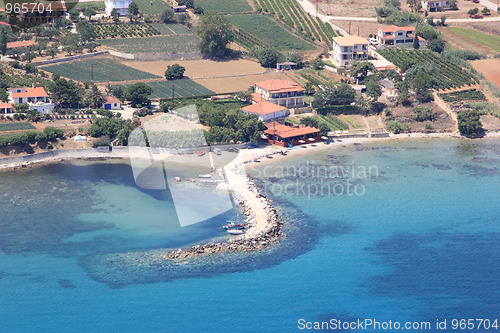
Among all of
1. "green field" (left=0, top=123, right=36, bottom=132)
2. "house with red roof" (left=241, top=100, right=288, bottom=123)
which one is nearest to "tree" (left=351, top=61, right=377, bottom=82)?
"house with red roof" (left=241, top=100, right=288, bottom=123)

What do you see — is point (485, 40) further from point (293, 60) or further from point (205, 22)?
point (205, 22)

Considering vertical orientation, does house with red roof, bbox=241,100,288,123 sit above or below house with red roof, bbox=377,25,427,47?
below

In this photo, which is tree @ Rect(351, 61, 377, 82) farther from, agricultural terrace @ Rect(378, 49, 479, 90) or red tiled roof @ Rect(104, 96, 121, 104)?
red tiled roof @ Rect(104, 96, 121, 104)

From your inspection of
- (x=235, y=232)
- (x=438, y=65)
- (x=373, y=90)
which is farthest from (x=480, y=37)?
(x=235, y=232)

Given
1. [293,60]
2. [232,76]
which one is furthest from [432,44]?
[232,76]

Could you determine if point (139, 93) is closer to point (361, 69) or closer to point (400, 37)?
point (361, 69)

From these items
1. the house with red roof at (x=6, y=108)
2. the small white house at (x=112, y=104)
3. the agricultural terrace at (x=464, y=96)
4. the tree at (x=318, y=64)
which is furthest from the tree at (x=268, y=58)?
the house with red roof at (x=6, y=108)
